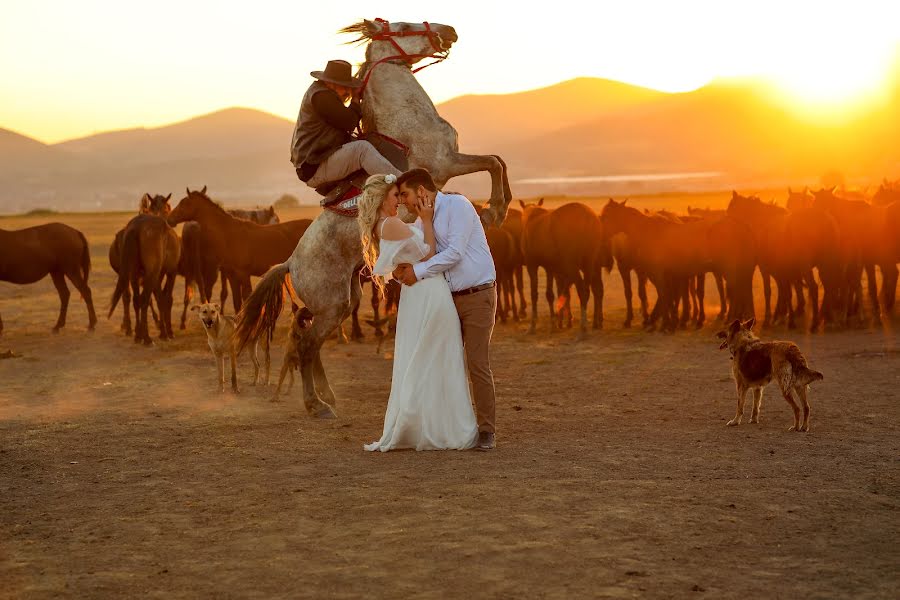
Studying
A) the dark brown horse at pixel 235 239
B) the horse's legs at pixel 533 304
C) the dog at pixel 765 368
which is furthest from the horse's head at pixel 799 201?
the dog at pixel 765 368

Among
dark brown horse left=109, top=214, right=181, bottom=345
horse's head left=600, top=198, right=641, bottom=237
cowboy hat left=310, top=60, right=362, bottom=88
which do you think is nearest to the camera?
cowboy hat left=310, top=60, right=362, bottom=88

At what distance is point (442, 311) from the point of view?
30.9 feet

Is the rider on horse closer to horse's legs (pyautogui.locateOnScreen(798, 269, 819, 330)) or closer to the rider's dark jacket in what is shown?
the rider's dark jacket

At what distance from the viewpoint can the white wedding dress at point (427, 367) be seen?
9.45 meters

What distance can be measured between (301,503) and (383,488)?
2.07ft

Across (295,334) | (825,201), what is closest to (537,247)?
(825,201)

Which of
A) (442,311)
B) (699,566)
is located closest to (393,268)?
(442,311)

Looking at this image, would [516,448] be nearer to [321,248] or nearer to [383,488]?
[383,488]

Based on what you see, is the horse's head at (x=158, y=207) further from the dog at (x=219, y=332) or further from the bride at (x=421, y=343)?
the bride at (x=421, y=343)

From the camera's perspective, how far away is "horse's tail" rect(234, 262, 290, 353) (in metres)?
12.1

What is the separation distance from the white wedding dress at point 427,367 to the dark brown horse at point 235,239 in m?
10.5

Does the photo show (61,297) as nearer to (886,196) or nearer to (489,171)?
(489,171)

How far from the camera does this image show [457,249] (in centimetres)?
924

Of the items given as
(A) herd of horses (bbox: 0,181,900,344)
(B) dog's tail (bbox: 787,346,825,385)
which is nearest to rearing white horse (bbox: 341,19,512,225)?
(B) dog's tail (bbox: 787,346,825,385)
